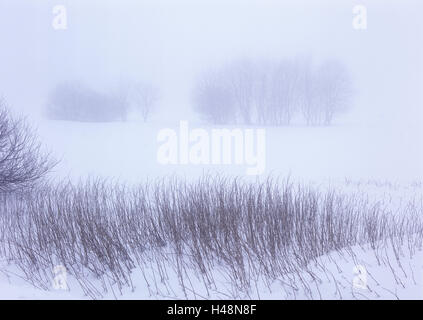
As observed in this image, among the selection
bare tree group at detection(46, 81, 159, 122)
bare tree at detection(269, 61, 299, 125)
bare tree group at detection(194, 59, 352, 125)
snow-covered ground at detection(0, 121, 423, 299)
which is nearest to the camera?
snow-covered ground at detection(0, 121, 423, 299)

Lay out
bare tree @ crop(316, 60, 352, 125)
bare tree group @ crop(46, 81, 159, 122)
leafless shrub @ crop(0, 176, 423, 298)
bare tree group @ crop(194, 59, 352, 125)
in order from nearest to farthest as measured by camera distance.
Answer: leafless shrub @ crop(0, 176, 423, 298), bare tree group @ crop(46, 81, 159, 122), bare tree group @ crop(194, 59, 352, 125), bare tree @ crop(316, 60, 352, 125)

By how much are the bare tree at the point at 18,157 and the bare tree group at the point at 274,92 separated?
8.34 metres

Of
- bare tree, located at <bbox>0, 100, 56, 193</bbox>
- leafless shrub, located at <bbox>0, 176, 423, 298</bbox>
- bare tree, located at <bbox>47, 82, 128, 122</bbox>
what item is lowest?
leafless shrub, located at <bbox>0, 176, 423, 298</bbox>

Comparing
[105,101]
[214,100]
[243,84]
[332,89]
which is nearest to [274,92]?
[243,84]

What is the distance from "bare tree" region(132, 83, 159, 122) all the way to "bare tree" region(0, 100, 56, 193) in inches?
291

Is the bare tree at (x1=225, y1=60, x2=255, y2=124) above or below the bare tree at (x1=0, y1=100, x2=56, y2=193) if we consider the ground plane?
above

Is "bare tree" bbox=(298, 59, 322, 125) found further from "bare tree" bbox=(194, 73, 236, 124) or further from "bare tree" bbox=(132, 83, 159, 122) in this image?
"bare tree" bbox=(132, 83, 159, 122)

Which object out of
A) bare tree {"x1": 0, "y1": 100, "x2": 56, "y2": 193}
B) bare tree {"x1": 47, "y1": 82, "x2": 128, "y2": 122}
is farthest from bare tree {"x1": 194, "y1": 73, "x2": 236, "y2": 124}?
bare tree {"x1": 0, "y1": 100, "x2": 56, "y2": 193}

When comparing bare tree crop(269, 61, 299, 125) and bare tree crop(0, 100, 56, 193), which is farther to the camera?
bare tree crop(269, 61, 299, 125)

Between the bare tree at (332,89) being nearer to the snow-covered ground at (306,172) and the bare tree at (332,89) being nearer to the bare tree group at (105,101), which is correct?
the snow-covered ground at (306,172)

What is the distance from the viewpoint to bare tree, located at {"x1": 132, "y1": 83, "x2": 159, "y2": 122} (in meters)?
19.7
